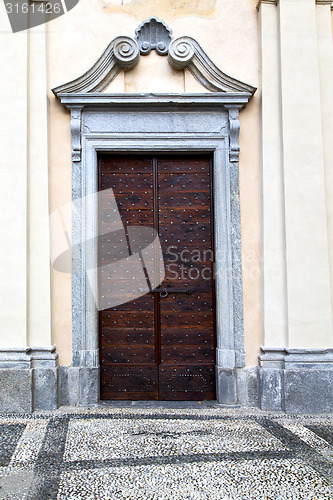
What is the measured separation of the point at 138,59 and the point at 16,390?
145 inches

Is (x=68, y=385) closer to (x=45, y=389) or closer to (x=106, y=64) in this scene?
(x=45, y=389)

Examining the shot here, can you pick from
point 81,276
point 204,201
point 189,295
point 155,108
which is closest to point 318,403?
point 189,295

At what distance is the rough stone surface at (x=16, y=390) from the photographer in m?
4.57

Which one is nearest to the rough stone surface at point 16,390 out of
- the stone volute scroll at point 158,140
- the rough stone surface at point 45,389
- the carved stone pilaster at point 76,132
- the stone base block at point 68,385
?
the rough stone surface at point 45,389

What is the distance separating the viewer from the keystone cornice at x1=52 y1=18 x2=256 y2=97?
4.91m

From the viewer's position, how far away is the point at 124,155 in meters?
5.15

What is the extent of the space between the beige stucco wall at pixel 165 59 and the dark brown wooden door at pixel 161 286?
434mm

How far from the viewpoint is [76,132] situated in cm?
494

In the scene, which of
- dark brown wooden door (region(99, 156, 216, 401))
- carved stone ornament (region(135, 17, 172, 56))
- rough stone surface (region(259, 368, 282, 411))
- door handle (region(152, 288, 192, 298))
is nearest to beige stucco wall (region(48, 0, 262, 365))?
carved stone ornament (region(135, 17, 172, 56))

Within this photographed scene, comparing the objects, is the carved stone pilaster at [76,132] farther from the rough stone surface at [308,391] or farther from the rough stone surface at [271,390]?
the rough stone surface at [308,391]

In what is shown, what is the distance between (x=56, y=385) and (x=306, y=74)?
13.7 feet
